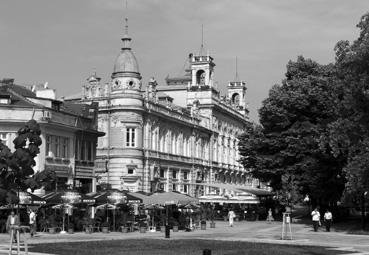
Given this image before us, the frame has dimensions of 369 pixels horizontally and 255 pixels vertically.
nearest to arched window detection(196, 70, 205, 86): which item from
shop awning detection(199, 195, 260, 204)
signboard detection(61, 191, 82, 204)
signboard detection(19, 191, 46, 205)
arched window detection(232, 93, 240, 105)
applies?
arched window detection(232, 93, 240, 105)

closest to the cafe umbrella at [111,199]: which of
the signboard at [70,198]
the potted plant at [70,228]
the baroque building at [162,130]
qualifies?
the signboard at [70,198]

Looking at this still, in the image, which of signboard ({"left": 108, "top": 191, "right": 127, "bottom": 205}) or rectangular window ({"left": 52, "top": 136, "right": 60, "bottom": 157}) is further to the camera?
rectangular window ({"left": 52, "top": 136, "right": 60, "bottom": 157})

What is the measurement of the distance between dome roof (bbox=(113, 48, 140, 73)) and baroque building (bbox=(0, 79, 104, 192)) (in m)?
12.8

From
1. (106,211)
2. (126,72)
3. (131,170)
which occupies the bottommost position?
(106,211)

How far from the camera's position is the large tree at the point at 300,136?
5694cm

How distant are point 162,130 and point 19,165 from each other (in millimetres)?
51255

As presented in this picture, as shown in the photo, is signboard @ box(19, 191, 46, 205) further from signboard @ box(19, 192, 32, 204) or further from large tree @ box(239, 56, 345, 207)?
large tree @ box(239, 56, 345, 207)

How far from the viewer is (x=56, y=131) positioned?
5675 cm

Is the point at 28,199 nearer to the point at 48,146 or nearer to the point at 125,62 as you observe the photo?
the point at 48,146

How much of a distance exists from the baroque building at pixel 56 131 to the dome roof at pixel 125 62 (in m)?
12.8

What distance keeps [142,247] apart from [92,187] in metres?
33.1

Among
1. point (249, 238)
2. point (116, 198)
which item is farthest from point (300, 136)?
point (249, 238)

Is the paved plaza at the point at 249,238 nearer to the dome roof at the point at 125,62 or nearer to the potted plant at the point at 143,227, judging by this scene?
the potted plant at the point at 143,227

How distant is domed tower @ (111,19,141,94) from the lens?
254ft
